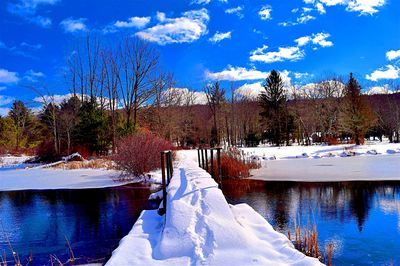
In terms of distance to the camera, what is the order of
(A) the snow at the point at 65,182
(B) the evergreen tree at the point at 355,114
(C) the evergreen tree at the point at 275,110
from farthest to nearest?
(C) the evergreen tree at the point at 275,110 < (B) the evergreen tree at the point at 355,114 < (A) the snow at the point at 65,182

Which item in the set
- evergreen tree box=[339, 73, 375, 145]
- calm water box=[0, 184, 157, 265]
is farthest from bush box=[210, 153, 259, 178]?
evergreen tree box=[339, 73, 375, 145]

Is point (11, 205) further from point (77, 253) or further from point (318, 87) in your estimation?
point (318, 87)

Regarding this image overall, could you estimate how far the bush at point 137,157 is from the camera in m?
17.5

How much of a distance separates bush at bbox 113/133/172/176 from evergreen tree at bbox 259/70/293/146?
89.9 ft

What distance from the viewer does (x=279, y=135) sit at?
42.8 metres

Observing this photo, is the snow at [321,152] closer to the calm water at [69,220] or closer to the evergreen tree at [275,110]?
the evergreen tree at [275,110]

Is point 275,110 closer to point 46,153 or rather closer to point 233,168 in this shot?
point 46,153

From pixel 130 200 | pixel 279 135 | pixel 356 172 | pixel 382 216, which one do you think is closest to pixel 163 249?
pixel 382 216

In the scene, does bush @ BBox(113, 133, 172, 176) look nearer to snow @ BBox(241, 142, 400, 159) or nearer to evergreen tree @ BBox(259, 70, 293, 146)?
snow @ BBox(241, 142, 400, 159)

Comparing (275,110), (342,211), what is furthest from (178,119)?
(342,211)

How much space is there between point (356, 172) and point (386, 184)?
11.7 feet

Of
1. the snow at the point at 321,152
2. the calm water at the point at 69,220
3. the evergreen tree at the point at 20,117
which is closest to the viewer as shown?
the calm water at the point at 69,220

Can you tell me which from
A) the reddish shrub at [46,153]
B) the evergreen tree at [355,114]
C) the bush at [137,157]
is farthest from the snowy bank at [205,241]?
the evergreen tree at [355,114]

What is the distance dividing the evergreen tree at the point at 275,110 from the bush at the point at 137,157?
27414 millimetres
